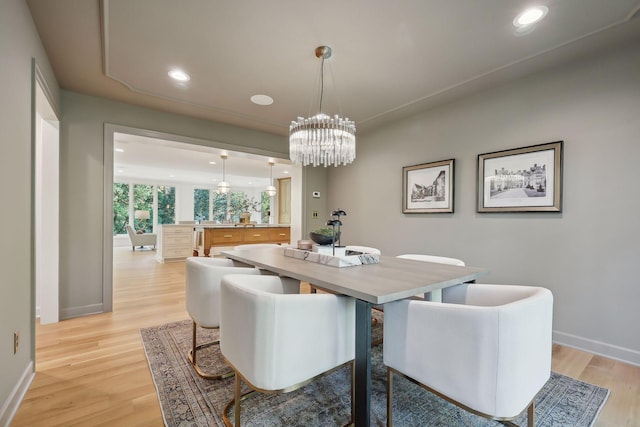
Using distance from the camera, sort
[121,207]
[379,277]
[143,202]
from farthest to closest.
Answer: [143,202], [121,207], [379,277]

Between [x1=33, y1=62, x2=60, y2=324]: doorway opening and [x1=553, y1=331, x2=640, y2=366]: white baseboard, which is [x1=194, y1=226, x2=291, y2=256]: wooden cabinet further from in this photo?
[x1=553, y1=331, x2=640, y2=366]: white baseboard

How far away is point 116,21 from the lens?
1.92 metres

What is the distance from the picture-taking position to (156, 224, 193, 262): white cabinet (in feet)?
21.0

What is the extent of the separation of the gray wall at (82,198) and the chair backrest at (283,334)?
2634 millimetres

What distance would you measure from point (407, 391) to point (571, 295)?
1.72m

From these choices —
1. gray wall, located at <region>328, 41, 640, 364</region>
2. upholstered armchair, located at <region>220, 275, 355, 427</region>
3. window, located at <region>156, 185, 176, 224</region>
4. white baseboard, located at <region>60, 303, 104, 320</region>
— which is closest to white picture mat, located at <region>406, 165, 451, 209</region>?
gray wall, located at <region>328, 41, 640, 364</region>

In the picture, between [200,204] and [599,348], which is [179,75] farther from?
[200,204]

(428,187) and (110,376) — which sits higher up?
(428,187)

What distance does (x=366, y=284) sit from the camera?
1.34 meters

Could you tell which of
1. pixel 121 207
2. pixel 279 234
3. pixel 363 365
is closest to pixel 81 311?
pixel 363 365

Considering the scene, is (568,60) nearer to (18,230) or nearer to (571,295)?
(571,295)

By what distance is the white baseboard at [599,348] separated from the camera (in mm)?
2082

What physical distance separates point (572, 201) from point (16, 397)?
13.2 feet

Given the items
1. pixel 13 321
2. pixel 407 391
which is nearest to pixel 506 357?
pixel 407 391
